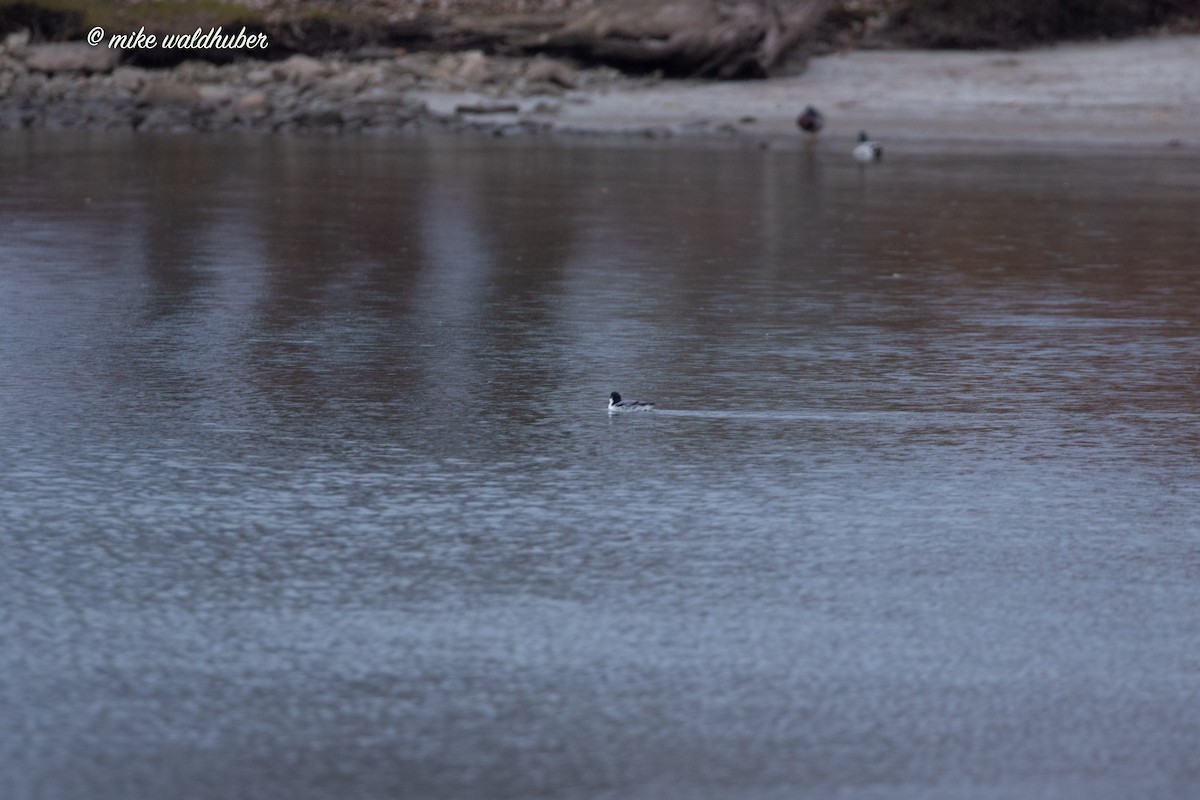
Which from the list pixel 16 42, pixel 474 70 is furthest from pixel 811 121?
pixel 16 42

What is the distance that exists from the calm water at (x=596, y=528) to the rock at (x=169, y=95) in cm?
1905

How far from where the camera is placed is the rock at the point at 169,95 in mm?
30766

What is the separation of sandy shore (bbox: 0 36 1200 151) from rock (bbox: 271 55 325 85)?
0.04m

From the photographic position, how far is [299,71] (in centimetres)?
3278

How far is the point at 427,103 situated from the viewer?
31062 mm

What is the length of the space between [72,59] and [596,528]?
100 ft

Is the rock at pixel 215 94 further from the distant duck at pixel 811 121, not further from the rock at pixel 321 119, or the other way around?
the distant duck at pixel 811 121

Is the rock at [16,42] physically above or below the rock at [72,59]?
above

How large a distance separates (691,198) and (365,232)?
159 inches

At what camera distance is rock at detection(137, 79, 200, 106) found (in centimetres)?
3077

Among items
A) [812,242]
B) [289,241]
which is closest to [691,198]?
[812,242]

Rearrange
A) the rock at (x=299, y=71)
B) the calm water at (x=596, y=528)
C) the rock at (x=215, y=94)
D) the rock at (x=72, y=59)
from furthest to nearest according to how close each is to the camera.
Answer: the rock at (x=72, y=59)
the rock at (x=299, y=71)
the rock at (x=215, y=94)
the calm water at (x=596, y=528)

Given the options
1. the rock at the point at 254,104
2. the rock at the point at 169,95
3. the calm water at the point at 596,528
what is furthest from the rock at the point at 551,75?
the calm water at the point at 596,528

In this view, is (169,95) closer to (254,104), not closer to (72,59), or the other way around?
(254,104)
